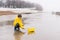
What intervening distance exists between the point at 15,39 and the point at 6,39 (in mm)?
452

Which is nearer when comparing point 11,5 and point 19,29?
point 19,29

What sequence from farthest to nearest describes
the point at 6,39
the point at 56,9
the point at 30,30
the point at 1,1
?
the point at 1,1
the point at 56,9
the point at 30,30
the point at 6,39

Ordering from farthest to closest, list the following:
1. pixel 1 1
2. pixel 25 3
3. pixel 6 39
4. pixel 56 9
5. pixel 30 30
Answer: pixel 25 3
pixel 1 1
pixel 56 9
pixel 30 30
pixel 6 39

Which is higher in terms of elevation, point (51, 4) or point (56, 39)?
point (56, 39)

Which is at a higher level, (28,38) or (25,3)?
(28,38)

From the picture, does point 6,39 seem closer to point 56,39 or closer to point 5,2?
point 56,39

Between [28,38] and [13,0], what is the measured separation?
62.1m

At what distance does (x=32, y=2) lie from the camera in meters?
73.3

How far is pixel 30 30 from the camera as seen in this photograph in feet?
41.6

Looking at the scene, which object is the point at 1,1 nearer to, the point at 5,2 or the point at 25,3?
the point at 5,2

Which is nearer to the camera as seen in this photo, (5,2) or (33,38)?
(33,38)

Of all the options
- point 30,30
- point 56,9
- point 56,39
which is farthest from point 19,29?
point 56,9

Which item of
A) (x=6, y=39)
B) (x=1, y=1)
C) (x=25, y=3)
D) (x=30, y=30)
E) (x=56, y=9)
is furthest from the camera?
(x=25, y=3)

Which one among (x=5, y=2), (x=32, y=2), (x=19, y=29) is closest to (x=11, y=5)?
(x=5, y=2)
